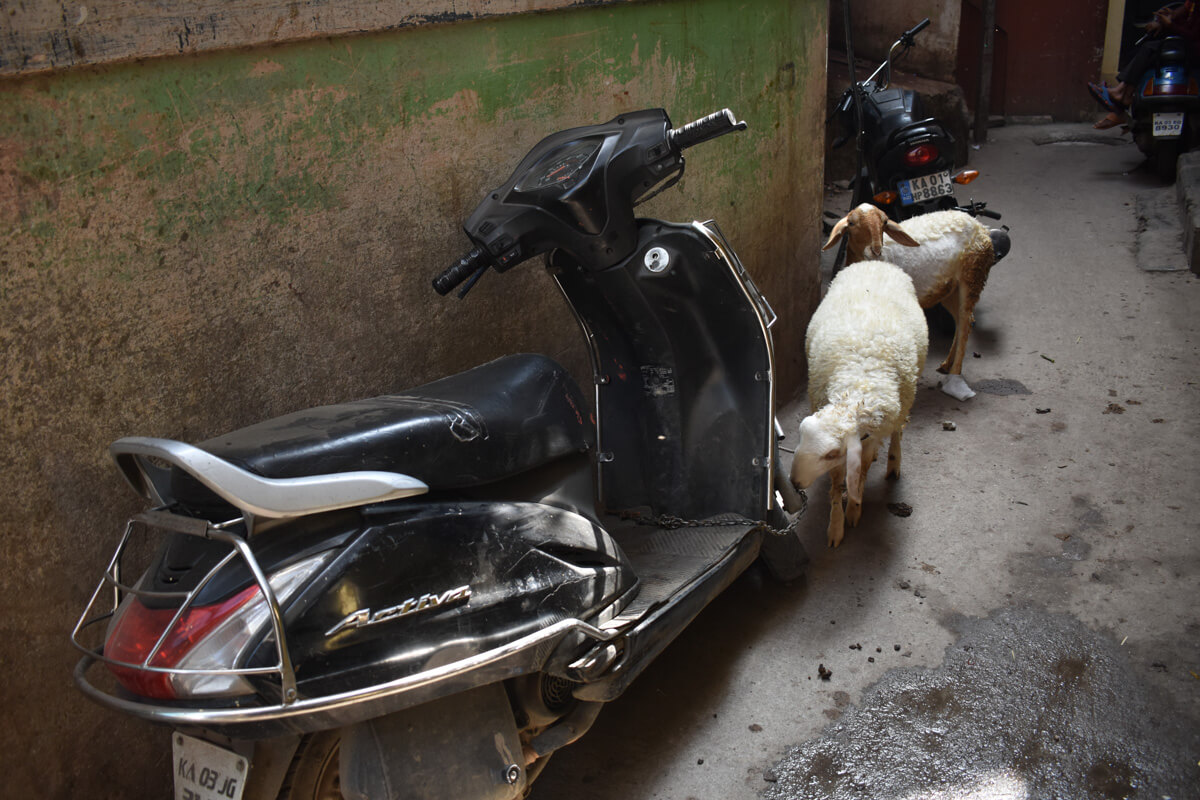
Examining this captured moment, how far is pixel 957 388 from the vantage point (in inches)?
203

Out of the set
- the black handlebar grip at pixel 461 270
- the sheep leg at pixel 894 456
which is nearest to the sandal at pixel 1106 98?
the sheep leg at pixel 894 456

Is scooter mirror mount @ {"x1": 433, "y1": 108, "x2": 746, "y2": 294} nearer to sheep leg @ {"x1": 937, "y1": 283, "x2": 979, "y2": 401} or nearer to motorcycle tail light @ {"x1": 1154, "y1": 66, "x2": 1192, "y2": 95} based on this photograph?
sheep leg @ {"x1": 937, "y1": 283, "x2": 979, "y2": 401}

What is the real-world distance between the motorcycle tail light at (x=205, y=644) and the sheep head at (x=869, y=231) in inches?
144

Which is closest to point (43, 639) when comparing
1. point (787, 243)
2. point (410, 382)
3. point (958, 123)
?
point (410, 382)

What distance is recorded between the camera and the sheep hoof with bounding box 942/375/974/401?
5.14 m

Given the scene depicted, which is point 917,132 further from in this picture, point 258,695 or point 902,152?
point 258,695

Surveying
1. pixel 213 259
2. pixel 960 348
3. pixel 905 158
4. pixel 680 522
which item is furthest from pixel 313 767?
pixel 905 158

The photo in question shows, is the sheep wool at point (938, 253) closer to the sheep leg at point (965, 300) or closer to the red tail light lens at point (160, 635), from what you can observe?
the sheep leg at point (965, 300)

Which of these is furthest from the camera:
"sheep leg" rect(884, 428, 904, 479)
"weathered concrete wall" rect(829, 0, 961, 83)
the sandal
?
"weathered concrete wall" rect(829, 0, 961, 83)

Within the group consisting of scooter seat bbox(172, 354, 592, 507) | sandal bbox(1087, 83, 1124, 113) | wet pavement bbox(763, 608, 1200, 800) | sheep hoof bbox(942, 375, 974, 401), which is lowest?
sheep hoof bbox(942, 375, 974, 401)

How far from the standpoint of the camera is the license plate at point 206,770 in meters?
1.82

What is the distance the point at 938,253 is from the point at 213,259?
3808 mm

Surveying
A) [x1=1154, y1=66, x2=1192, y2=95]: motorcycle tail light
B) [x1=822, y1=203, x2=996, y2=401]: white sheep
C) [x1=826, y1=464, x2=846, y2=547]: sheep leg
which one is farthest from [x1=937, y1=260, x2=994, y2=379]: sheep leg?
[x1=1154, y1=66, x2=1192, y2=95]: motorcycle tail light

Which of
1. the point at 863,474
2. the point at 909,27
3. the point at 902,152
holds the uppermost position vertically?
the point at 909,27
